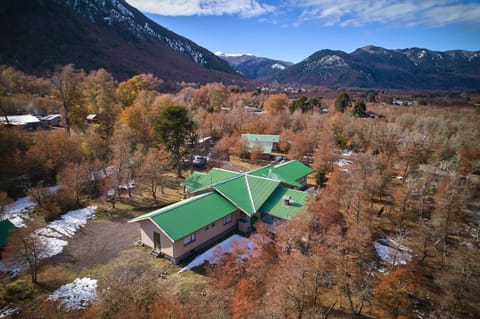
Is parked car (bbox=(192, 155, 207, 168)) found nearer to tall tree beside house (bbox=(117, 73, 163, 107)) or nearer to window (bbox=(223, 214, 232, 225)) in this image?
window (bbox=(223, 214, 232, 225))

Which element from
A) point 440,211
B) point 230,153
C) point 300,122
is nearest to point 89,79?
point 230,153

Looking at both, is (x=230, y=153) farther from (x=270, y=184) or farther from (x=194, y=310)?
(x=194, y=310)

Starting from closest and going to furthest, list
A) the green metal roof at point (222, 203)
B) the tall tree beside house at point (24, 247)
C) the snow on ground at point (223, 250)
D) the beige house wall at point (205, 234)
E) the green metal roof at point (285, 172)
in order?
the tall tree beside house at point (24, 247) < the snow on ground at point (223, 250) < the beige house wall at point (205, 234) < the green metal roof at point (222, 203) < the green metal roof at point (285, 172)

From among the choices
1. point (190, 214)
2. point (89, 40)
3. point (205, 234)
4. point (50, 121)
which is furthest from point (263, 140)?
point (89, 40)

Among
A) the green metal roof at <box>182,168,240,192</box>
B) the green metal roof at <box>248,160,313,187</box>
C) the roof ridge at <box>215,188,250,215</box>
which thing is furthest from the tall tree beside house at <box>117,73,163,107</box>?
the roof ridge at <box>215,188,250,215</box>

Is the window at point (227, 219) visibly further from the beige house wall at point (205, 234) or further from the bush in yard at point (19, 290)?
the bush in yard at point (19, 290)

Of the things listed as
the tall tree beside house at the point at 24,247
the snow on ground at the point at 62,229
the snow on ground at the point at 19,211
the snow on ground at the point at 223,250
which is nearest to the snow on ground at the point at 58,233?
the snow on ground at the point at 62,229
